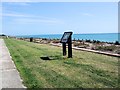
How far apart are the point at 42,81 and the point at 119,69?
3623mm

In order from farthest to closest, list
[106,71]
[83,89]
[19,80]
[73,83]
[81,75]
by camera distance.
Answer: [106,71] → [81,75] → [19,80] → [73,83] → [83,89]

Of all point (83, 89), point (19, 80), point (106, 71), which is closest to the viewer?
point (83, 89)

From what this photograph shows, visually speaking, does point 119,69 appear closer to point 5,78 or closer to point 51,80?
point 51,80

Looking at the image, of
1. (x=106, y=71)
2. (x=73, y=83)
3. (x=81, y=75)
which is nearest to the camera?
(x=73, y=83)

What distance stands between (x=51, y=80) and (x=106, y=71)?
101 inches

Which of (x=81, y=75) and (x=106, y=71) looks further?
(x=106, y=71)

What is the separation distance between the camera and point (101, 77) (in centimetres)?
921

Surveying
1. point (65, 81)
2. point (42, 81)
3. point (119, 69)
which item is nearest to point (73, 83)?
point (65, 81)

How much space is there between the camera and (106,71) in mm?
10398

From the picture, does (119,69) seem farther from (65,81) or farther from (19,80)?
(19,80)

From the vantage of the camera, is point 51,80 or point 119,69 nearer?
point 51,80

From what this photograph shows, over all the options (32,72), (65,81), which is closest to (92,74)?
(65,81)

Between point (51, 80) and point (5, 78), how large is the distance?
1665 millimetres

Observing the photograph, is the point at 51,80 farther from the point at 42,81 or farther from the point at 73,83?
the point at 73,83
